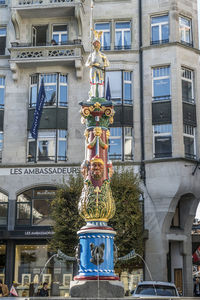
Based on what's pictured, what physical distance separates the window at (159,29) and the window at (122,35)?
1.53 m

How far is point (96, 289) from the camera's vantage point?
12.8 metres

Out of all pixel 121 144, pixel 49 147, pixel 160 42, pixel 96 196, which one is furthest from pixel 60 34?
pixel 96 196

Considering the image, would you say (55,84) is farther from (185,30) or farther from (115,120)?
(185,30)

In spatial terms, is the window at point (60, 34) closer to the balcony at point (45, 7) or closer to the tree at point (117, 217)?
the balcony at point (45, 7)

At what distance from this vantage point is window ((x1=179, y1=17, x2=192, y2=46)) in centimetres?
3156

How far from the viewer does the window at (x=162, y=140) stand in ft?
96.7

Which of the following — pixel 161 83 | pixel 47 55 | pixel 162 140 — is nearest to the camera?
pixel 162 140

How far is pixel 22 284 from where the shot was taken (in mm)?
29266

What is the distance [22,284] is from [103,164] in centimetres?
1722

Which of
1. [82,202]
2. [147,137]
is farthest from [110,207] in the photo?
[147,137]

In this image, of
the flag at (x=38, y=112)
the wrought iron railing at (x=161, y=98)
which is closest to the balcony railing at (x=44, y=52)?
the flag at (x=38, y=112)

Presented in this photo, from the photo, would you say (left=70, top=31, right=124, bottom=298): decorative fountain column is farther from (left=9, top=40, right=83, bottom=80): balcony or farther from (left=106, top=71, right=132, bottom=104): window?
(left=9, top=40, right=83, bottom=80): balcony

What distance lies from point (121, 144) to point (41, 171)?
195 inches

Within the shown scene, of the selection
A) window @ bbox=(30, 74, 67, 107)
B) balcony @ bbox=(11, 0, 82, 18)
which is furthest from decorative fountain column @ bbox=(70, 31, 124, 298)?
balcony @ bbox=(11, 0, 82, 18)
